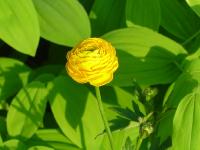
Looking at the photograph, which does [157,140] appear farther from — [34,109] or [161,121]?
[34,109]

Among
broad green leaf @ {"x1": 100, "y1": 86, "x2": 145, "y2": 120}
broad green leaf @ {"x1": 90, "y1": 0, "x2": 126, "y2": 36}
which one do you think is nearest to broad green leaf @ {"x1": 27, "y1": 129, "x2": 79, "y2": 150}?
broad green leaf @ {"x1": 100, "y1": 86, "x2": 145, "y2": 120}

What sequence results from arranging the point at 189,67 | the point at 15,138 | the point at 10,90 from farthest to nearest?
the point at 10,90 < the point at 15,138 < the point at 189,67

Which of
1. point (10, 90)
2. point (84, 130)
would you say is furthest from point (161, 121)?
point (10, 90)

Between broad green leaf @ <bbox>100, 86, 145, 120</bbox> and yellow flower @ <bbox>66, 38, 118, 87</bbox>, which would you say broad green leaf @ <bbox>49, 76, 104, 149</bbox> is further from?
yellow flower @ <bbox>66, 38, 118, 87</bbox>

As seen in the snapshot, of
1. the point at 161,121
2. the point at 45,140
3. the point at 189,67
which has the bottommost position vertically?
the point at 45,140

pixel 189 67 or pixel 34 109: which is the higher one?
pixel 189 67

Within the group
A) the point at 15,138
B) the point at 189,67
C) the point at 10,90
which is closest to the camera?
the point at 189,67

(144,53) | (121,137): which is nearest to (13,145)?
(121,137)
